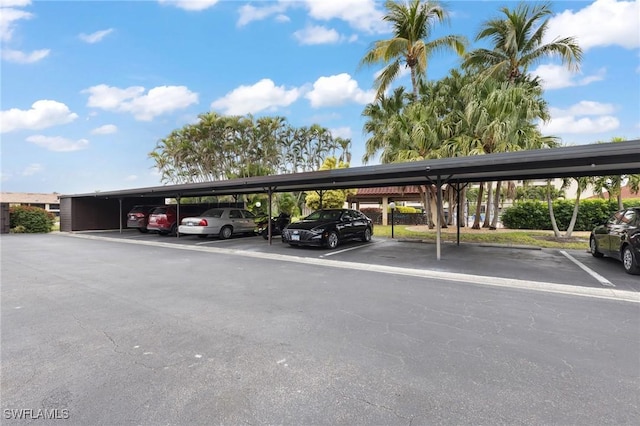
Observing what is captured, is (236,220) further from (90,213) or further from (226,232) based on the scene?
(90,213)

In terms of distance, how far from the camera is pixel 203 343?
355 cm

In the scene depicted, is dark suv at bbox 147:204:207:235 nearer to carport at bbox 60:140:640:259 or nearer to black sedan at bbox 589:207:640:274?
carport at bbox 60:140:640:259

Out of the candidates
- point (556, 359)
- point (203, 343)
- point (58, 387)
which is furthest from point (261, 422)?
point (556, 359)

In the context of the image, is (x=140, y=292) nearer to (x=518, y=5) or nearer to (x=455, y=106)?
(x=455, y=106)

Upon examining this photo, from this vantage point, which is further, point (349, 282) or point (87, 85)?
point (87, 85)

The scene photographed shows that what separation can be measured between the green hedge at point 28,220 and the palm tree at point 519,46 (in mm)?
26094

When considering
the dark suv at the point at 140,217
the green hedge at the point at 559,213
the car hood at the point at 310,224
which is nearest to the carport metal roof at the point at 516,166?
the car hood at the point at 310,224

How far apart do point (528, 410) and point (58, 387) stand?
3648 mm

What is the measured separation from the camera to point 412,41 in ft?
52.3

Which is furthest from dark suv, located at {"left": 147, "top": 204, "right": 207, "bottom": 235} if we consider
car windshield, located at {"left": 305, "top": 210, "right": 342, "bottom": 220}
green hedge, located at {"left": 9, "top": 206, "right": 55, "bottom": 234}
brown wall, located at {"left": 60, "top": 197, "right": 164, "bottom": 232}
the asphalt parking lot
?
the asphalt parking lot

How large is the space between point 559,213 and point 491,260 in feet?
40.2

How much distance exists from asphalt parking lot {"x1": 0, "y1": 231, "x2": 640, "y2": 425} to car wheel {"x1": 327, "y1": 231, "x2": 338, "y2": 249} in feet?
13.9

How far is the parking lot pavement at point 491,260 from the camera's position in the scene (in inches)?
271

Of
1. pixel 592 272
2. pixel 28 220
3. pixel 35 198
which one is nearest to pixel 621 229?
pixel 592 272
